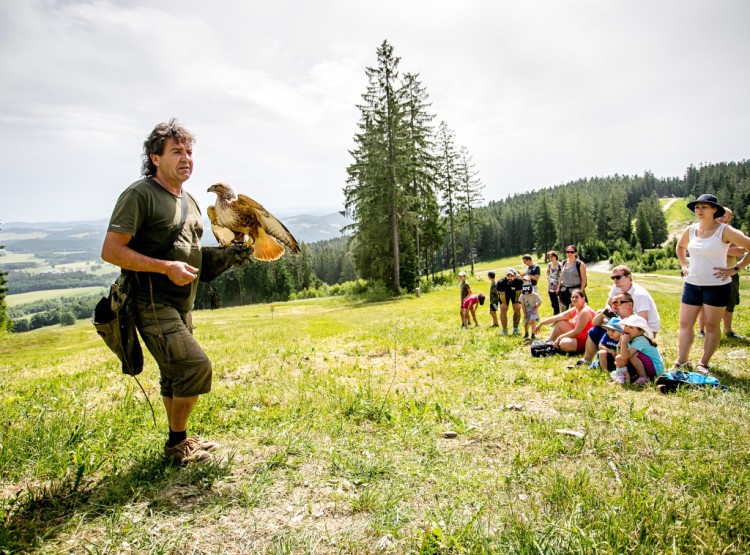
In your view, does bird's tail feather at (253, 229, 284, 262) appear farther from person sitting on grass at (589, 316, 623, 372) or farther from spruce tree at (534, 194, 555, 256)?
spruce tree at (534, 194, 555, 256)

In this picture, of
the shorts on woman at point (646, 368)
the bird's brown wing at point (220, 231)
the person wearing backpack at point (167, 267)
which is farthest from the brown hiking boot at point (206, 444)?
the shorts on woman at point (646, 368)

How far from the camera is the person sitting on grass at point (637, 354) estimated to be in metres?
5.43

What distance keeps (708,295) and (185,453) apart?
23.1ft

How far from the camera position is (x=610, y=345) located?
629 cm

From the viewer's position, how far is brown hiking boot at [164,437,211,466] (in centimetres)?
333

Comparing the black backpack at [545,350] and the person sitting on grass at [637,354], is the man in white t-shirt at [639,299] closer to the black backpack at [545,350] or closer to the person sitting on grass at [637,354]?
the person sitting on grass at [637,354]

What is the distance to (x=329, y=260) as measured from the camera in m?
128

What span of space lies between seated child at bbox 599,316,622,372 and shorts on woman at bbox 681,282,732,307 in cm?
102

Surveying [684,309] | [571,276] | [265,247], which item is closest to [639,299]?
[684,309]

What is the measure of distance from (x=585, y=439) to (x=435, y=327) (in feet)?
30.0

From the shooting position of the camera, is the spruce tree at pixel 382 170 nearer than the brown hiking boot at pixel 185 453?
No

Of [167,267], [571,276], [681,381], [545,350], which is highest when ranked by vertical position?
[167,267]

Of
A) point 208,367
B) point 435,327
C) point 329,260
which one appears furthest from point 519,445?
point 329,260

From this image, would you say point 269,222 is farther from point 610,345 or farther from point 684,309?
point 684,309
